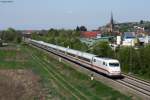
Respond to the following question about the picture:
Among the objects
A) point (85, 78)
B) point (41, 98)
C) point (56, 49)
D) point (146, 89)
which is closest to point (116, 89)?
point (146, 89)

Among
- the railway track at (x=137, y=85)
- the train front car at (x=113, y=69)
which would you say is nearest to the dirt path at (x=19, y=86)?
the train front car at (x=113, y=69)

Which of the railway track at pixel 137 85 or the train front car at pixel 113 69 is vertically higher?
the train front car at pixel 113 69

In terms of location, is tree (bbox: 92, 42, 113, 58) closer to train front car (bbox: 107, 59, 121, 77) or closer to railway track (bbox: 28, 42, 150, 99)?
railway track (bbox: 28, 42, 150, 99)

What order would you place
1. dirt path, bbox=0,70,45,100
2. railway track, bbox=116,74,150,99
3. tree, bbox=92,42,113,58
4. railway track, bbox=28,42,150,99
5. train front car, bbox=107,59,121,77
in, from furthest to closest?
tree, bbox=92,42,113,58 → train front car, bbox=107,59,121,77 → dirt path, bbox=0,70,45,100 → railway track, bbox=116,74,150,99 → railway track, bbox=28,42,150,99

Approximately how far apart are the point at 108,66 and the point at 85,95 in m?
10.5

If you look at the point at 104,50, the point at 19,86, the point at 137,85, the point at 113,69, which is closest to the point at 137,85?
the point at 137,85

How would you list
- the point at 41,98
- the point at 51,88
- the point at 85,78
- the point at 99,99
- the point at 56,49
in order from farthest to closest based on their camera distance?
the point at 56,49 < the point at 85,78 < the point at 51,88 < the point at 41,98 < the point at 99,99

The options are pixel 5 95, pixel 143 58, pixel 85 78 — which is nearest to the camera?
pixel 5 95

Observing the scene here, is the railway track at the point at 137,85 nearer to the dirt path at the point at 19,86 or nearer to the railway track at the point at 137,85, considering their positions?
the railway track at the point at 137,85

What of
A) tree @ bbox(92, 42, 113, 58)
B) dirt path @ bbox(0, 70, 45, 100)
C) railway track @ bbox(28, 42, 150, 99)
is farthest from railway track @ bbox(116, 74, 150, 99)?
tree @ bbox(92, 42, 113, 58)

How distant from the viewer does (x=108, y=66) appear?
56656mm

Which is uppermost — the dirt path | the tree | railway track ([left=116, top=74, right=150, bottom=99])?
the tree

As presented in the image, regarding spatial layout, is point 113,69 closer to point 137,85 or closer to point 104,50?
point 137,85

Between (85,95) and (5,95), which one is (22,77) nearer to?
(5,95)
